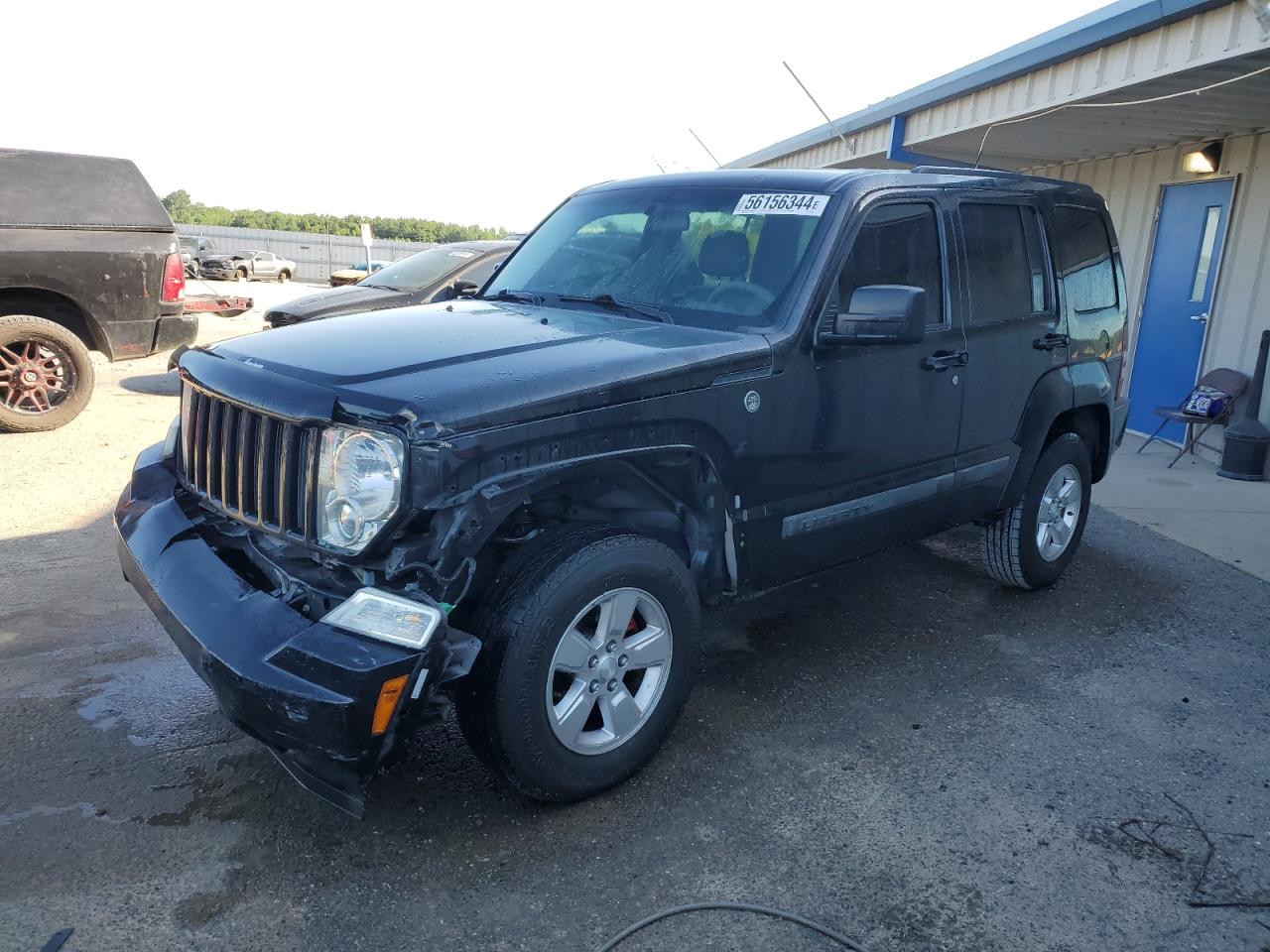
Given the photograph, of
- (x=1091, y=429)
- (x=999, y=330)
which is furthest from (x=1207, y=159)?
(x=999, y=330)

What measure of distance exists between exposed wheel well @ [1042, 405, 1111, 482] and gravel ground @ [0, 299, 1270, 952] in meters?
1.05

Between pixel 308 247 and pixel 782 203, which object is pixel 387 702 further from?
pixel 308 247

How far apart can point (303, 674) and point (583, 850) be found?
1.03 metres

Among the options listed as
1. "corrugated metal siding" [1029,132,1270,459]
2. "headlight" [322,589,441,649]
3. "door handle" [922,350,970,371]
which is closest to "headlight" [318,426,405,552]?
"headlight" [322,589,441,649]

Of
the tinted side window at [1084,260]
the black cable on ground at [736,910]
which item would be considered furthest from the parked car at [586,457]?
the black cable on ground at [736,910]

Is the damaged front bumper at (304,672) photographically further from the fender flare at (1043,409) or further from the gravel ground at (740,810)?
the fender flare at (1043,409)

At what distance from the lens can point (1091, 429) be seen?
5367 mm

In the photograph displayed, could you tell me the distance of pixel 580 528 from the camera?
10.1 ft

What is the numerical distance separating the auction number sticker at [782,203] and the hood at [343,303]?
17.9 feet

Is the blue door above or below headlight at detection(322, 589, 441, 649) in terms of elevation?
above

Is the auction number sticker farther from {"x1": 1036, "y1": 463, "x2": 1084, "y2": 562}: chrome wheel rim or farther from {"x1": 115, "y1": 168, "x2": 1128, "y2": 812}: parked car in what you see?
{"x1": 1036, "y1": 463, "x2": 1084, "y2": 562}: chrome wheel rim

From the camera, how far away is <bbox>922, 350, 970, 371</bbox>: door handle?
4.03 meters

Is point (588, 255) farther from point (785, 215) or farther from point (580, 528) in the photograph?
point (580, 528)

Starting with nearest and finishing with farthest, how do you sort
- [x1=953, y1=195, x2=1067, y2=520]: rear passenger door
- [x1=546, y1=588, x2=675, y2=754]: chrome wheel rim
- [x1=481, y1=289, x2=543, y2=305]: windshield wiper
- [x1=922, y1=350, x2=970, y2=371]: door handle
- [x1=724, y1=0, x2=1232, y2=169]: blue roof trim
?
[x1=546, y1=588, x2=675, y2=754]: chrome wheel rim
[x1=922, y1=350, x2=970, y2=371]: door handle
[x1=481, y1=289, x2=543, y2=305]: windshield wiper
[x1=953, y1=195, x2=1067, y2=520]: rear passenger door
[x1=724, y1=0, x2=1232, y2=169]: blue roof trim
